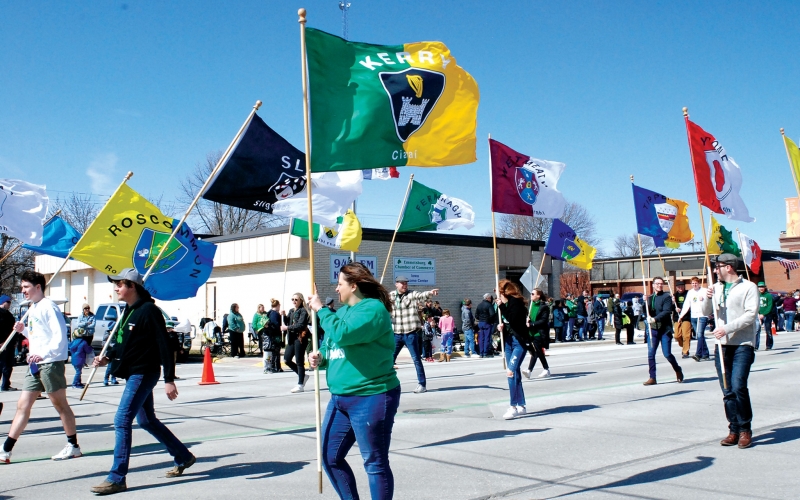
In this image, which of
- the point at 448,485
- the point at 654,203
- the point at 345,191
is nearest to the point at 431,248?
the point at 654,203

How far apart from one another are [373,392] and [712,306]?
530 centimetres

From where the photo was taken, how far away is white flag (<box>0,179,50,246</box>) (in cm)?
1095

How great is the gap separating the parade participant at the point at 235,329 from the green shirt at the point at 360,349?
2080cm

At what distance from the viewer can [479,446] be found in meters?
8.06

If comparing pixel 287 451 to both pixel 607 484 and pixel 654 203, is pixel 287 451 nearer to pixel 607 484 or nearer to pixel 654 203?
pixel 607 484

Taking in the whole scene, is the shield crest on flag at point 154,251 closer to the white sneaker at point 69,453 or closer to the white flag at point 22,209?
the white flag at point 22,209

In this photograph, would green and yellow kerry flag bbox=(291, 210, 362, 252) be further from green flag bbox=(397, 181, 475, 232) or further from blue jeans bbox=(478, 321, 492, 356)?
blue jeans bbox=(478, 321, 492, 356)

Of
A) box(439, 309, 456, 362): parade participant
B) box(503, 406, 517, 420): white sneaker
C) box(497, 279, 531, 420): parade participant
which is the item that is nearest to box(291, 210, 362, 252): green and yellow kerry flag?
box(497, 279, 531, 420): parade participant

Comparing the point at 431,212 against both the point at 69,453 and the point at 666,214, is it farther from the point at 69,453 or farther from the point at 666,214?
the point at 69,453

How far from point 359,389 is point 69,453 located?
4.57 m

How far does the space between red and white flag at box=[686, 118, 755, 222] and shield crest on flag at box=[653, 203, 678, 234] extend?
6.13 m

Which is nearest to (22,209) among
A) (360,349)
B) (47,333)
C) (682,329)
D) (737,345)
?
(47,333)

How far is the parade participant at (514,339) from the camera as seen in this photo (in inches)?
389

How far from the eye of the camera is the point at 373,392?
184 inches
